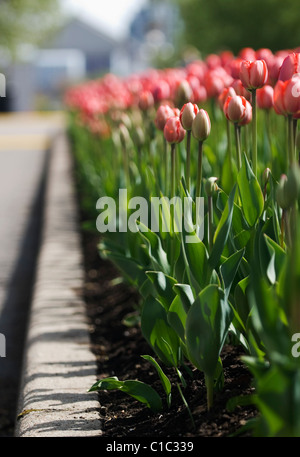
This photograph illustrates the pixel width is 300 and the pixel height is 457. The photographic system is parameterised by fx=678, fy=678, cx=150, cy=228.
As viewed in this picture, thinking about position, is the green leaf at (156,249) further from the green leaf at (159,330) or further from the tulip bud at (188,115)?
the tulip bud at (188,115)

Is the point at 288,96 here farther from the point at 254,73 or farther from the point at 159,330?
the point at 159,330

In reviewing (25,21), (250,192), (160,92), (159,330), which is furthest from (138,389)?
(25,21)

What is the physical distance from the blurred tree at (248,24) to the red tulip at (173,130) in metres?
12.3

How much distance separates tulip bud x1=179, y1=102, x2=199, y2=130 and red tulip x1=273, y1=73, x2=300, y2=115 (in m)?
0.36

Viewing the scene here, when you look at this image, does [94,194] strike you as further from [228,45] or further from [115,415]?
[228,45]

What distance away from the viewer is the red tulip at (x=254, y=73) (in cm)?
186

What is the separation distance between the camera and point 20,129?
20.0 meters

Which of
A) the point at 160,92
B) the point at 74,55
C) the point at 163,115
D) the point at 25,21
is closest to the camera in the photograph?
the point at 163,115

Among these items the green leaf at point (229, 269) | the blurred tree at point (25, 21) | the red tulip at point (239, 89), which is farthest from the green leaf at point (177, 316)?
the blurred tree at point (25, 21)

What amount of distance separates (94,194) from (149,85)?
2.73 feet

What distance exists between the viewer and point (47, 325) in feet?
8.52

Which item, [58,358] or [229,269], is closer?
[229,269]

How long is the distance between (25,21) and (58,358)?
90.3 ft

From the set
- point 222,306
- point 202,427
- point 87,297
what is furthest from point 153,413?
point 87,297
